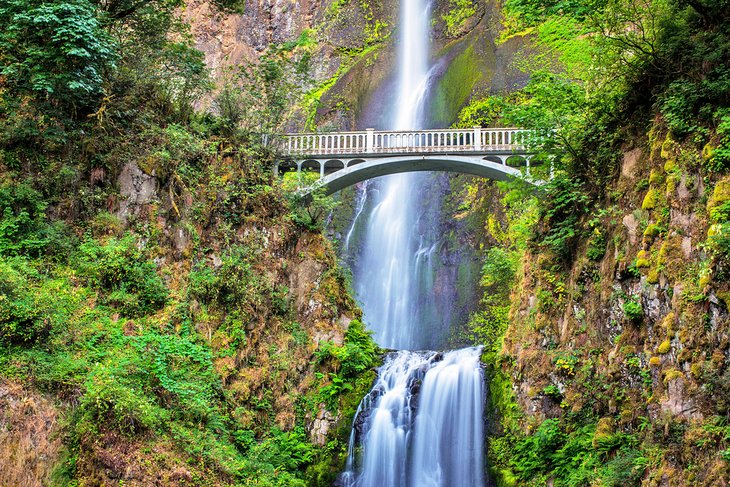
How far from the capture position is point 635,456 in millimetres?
7773

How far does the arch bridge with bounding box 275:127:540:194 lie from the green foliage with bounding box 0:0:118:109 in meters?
6.07

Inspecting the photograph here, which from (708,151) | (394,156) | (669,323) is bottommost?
(669,323)

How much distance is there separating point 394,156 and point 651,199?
9.35 metres

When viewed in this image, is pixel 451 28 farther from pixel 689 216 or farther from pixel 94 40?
pixel 689 216

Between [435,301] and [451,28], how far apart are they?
48.4ft

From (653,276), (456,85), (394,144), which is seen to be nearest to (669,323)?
(653,276)

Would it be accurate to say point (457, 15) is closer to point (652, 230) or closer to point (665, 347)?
point (652, 230)

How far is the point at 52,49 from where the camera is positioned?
11.6 meters

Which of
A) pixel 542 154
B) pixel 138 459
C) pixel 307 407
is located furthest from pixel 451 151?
pixel 138 459

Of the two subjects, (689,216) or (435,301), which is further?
(435,301)

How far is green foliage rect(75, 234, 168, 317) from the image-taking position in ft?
36.7

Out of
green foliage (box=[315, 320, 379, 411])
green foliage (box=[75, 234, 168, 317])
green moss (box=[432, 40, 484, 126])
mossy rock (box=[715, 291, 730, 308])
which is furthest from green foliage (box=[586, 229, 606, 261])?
green moss (box=[432, 40, 484, 126])

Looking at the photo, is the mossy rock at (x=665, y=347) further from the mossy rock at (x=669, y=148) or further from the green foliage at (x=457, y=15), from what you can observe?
the green foliage at (x=457, y=15)

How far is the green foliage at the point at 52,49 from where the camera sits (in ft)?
37.2
